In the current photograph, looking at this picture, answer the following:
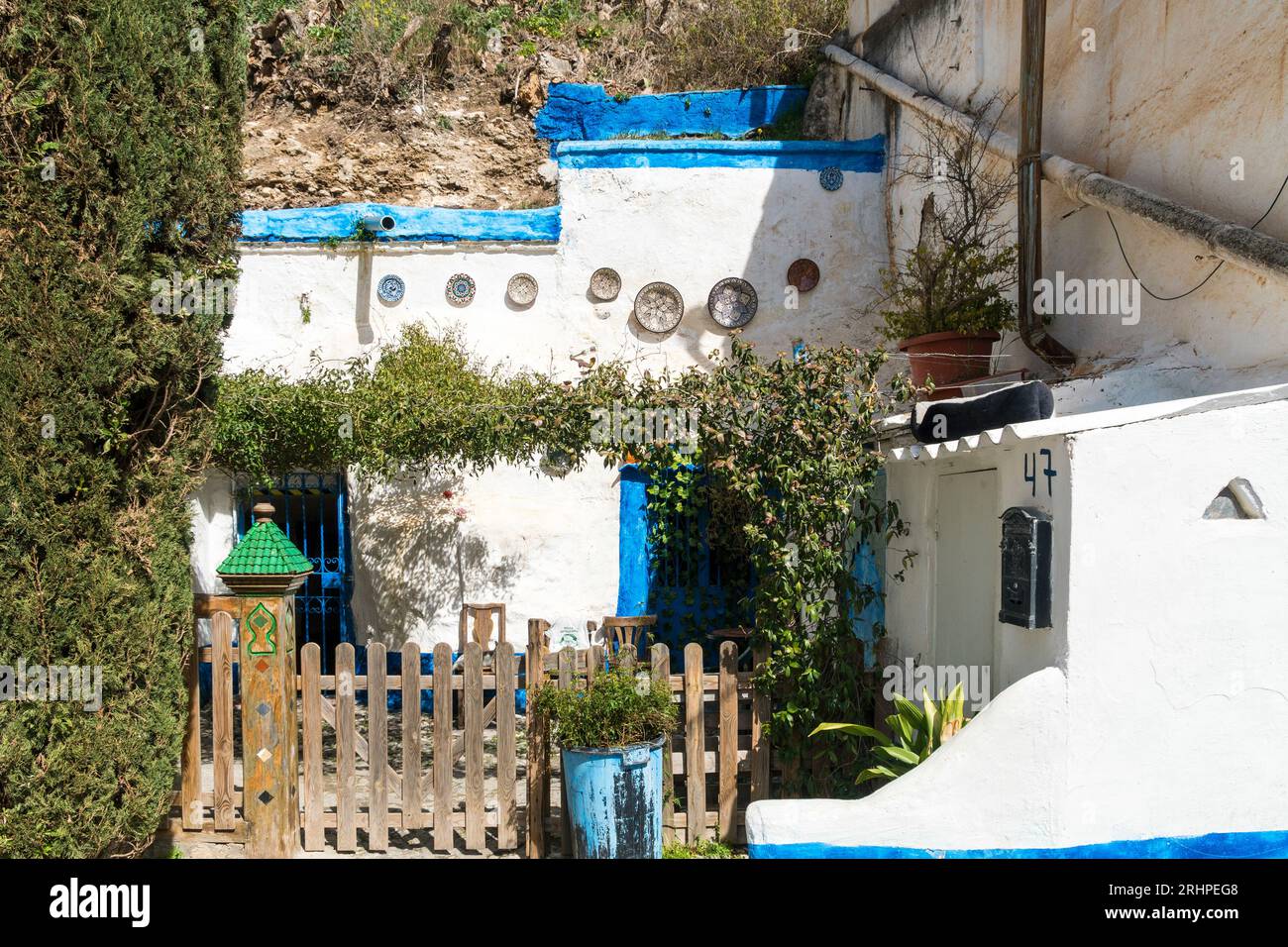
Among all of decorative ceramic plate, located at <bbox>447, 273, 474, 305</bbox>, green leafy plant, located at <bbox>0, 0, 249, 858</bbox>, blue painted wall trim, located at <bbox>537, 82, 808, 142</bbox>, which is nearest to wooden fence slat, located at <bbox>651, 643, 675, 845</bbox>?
green leafy plant, located at <bbox>0, 0, 249, 858</bbox>

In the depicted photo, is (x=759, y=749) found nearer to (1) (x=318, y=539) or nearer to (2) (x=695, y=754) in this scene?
(2) (x=695, y=754)

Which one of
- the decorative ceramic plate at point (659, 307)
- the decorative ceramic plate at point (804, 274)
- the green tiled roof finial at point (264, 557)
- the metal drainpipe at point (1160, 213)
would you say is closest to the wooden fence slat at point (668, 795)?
the green tiled roof finial at point (264, 557)

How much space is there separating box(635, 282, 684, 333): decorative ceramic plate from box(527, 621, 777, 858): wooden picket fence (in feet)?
14.8

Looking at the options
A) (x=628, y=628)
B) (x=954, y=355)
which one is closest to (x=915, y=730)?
(x=954, y=355)

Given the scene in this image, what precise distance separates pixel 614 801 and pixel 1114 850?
236cm

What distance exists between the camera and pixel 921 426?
5316 mm

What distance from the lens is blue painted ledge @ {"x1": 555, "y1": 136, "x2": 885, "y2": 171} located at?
9.52m

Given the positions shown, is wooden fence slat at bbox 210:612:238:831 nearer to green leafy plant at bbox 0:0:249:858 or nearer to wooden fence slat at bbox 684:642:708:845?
green leafy plant at bbox 0:0:249:858

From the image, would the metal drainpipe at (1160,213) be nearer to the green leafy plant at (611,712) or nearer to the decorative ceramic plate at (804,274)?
the decorative ceramic plate at (804,274)

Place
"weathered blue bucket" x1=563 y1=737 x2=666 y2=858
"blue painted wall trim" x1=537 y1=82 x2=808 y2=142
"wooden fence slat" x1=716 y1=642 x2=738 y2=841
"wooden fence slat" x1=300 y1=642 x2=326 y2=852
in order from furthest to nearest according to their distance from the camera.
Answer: "blue painted wall trim" x1=537 y1=82 x2=808 y2=142 < "wooden fence slat" x1=716 y1=642 x2=738 y2=841 < "wooden fence slat" x1=300 y1=642 x2=326 y2=852 < "weathered blue bucket" x1=563 y1=737 x2=666 y2=858

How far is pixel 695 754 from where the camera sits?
5668mm
